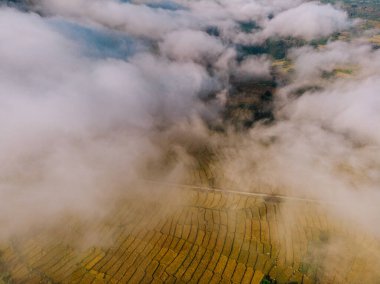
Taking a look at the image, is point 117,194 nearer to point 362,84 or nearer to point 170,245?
point 170,245

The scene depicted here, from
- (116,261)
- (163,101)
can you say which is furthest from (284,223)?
(163,101)

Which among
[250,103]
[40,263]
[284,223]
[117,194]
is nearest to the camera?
[40,263]

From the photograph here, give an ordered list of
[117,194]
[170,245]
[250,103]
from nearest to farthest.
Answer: [170,245]
[117,194]
[250,103]

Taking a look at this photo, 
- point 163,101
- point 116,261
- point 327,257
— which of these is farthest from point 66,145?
point 327,257

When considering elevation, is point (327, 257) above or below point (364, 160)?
above

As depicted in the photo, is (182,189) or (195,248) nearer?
(195,248)

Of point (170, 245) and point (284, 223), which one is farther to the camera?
point (284, 223)

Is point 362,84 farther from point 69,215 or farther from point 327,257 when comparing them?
point 69,215
